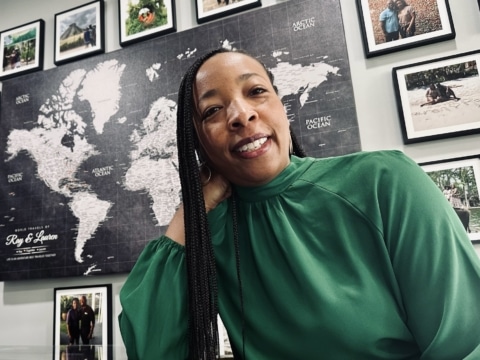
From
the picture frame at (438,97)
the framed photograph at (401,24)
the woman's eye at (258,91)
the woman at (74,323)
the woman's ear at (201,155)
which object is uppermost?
the framed photograph at (401,24)

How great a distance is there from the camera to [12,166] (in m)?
1.78

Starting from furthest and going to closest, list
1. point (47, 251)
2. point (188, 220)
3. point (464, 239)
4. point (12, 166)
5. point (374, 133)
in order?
point (12, 166), point (47, 251), point (374, 133), point (188, 220), point (464, 239)

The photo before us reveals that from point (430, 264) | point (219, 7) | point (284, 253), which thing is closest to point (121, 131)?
point (219, 7)

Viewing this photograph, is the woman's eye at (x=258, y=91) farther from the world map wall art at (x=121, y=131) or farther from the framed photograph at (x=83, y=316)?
the framed photograph at (x=83, y=316)

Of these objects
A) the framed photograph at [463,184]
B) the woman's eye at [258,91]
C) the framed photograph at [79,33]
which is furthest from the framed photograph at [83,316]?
the framed photograph at [463,184]

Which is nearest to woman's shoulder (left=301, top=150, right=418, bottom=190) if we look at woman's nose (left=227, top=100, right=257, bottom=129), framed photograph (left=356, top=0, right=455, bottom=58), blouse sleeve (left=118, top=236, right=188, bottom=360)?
woman's nose (left=227, top=100, right=257, bottom=129)

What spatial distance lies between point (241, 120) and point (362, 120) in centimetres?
81

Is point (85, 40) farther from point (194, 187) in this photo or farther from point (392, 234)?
point (392, 234)

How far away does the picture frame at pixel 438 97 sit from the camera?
48.5 inches

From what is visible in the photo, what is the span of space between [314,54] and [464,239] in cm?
102

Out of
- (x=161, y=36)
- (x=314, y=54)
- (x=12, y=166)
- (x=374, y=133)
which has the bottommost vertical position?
(x=374, y=133)

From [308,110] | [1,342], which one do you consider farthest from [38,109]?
[308,110]

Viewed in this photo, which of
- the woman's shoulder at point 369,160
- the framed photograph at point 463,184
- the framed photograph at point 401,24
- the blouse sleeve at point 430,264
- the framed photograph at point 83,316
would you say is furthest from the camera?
the framed photograph at point 83,316

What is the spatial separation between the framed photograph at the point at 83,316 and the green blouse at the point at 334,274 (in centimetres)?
86
